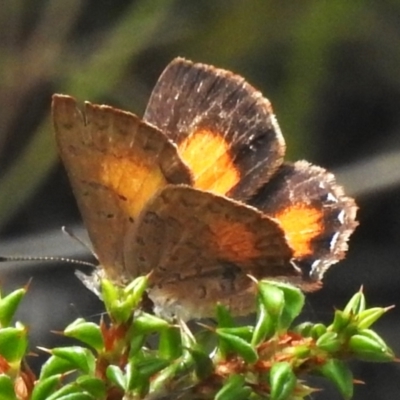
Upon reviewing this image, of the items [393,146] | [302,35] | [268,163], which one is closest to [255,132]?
[268,163]

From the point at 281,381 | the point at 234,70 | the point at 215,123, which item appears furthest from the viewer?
the point at 234,70

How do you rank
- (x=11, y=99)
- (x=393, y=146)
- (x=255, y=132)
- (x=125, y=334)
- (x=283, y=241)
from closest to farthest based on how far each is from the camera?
(x=125, y=334), (x=283, y=241), (x=255, y=132), (x=11, y=99), (x=393, y=146)

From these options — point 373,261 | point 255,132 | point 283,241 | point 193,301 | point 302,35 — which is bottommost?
point 373,261

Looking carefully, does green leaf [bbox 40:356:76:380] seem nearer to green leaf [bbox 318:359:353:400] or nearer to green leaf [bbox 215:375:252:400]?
green leaf [bbox 215:375:252:400]

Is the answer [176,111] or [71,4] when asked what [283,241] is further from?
[71,4]

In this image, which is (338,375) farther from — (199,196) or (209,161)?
(209,161)

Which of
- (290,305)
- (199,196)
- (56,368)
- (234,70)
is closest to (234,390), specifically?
(290,305)

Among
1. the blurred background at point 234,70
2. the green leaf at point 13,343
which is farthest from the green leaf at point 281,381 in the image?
the blurred background at point 234,70
